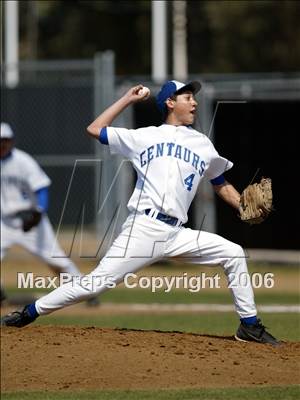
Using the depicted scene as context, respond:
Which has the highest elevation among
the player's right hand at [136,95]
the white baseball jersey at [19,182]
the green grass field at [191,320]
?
the player's right hand at [136,95]

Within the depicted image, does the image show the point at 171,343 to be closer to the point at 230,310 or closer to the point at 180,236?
the point at 180,236

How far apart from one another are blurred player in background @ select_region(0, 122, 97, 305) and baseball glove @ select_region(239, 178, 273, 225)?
18.3 feet

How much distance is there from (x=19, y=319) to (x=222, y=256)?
1.76 m

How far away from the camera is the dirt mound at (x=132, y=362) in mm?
7941

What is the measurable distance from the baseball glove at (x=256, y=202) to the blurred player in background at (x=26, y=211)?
5571mm

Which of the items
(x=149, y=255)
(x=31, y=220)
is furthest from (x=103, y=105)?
(x=149, y=255)

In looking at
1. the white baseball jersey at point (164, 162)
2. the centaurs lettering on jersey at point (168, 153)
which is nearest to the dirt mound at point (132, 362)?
the white baseball jersey at point (164, 162)

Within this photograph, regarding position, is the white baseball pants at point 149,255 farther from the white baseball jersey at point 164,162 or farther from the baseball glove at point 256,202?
the baseball glove at point 256,202

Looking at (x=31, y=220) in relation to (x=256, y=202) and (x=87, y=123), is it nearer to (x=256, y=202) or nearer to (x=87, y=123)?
(x=256, y=202)

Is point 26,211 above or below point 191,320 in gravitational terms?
above

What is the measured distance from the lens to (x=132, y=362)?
26.9ft

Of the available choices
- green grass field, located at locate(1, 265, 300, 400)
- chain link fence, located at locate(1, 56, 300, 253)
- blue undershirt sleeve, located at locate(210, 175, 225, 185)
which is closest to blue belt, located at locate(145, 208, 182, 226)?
blue undershirt sleeve, located at locate(210, 175, 225, 185)

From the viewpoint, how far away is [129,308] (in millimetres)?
15578

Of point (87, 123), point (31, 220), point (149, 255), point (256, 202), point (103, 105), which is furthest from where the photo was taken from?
point (87, 123)
